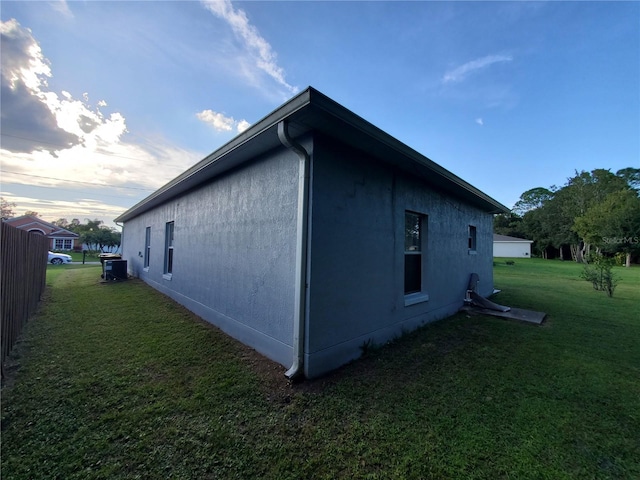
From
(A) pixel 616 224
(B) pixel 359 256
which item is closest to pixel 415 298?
(B) pixel 359 256

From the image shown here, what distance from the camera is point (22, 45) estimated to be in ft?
11.0

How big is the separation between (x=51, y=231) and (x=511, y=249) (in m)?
61.5

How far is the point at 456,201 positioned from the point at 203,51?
22.6ft

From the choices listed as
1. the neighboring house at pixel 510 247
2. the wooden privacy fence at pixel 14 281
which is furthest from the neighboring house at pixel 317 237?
the neighboring house at pixel 510 247

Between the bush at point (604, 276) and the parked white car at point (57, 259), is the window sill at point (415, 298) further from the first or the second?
the parked white car at point (57, 259)

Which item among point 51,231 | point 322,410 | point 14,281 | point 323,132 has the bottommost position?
point 322,410

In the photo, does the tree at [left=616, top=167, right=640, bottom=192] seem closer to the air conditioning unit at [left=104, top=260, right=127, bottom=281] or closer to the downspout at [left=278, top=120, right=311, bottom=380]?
the downspout at [left=278, top=120, right=311, bottom=380]

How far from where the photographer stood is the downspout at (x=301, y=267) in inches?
120

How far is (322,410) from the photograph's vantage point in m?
2.55

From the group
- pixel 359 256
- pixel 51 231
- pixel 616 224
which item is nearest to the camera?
pixel 359 256

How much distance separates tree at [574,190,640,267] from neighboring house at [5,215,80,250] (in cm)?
5584

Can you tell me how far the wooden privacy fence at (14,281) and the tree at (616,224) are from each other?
Result: 128 feet

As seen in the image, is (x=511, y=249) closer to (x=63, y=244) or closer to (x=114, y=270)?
(x=114, y=270)

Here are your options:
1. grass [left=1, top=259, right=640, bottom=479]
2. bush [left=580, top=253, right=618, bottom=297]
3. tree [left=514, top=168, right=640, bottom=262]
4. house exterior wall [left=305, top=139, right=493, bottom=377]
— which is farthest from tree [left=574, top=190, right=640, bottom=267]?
house exterior wall [left=305, top=139, right=493, bottom=377]
